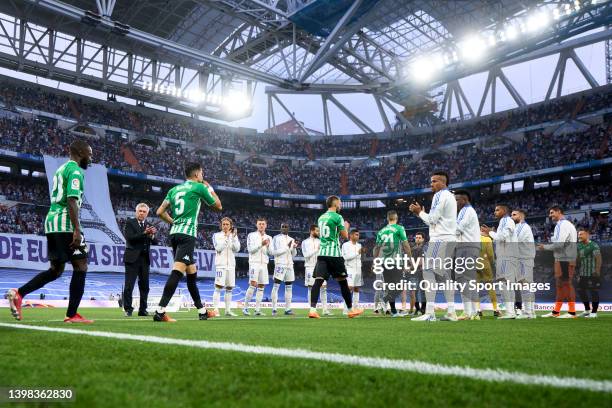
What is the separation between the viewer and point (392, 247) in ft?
38.1

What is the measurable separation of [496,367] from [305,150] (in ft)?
173

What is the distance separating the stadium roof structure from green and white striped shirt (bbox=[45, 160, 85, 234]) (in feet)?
80.8

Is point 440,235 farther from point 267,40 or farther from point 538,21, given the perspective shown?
point 267,40

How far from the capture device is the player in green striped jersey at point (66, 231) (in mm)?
6062

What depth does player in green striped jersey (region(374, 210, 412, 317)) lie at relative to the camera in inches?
448

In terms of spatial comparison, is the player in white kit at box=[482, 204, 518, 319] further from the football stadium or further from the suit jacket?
the suit jacket

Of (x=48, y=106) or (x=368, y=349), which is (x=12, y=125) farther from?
(x=368, y=349)

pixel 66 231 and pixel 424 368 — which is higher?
pixel 66 231

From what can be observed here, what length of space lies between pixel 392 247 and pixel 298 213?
40054mm

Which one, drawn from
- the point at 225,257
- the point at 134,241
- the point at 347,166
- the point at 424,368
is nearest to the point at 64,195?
the point at 134,241

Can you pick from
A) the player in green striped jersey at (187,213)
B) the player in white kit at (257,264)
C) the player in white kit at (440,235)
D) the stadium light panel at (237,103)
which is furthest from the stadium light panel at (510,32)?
the player in green striped jersey at (187,213)

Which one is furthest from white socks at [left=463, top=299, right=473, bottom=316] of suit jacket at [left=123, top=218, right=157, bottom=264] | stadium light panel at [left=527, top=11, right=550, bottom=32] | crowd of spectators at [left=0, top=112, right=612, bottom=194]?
crowd of spectators at [left=0, top=112, right=612, bottom=194]

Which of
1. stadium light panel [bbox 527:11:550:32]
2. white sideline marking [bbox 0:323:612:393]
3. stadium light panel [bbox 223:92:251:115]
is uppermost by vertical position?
stadium light panel [bbox 527:11:550:32]

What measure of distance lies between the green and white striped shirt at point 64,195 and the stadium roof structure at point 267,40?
24639mm
